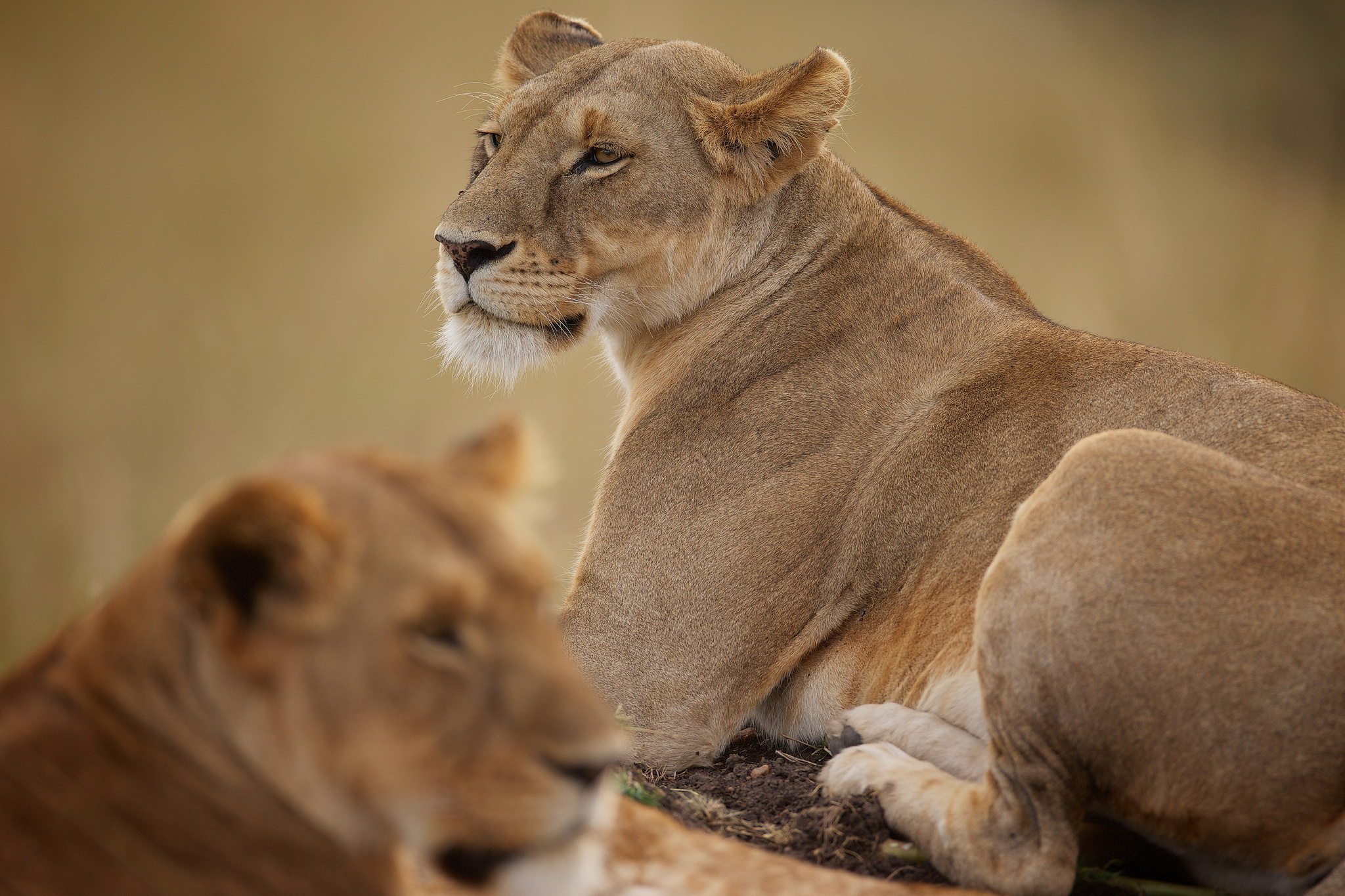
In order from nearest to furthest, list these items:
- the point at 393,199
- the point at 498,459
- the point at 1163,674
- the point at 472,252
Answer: the point at 498,459, the point at 1163,674, the point at 472,252, the point at 393,199

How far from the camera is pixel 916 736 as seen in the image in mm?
3775

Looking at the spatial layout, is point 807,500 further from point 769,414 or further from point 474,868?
point 474,868

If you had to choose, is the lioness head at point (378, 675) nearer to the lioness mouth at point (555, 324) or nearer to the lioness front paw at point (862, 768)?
the lioness front paw at point (862, 768)

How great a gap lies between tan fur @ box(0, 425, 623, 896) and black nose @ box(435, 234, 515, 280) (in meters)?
2.52

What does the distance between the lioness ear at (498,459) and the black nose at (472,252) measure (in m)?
2.08

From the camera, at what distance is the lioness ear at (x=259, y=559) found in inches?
69.7

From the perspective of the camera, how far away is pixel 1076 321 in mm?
11430

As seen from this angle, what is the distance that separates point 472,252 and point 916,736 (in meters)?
2.20

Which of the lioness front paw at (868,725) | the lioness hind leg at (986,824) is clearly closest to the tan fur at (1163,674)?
the lioness hind leg at (986,824)

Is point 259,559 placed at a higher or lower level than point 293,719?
higher

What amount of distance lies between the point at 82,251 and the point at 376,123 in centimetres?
321

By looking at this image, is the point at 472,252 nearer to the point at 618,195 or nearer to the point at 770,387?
the point at 618,195

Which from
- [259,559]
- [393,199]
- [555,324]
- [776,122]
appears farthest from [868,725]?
[393,199]

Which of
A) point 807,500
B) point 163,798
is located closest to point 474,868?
point 163,798
